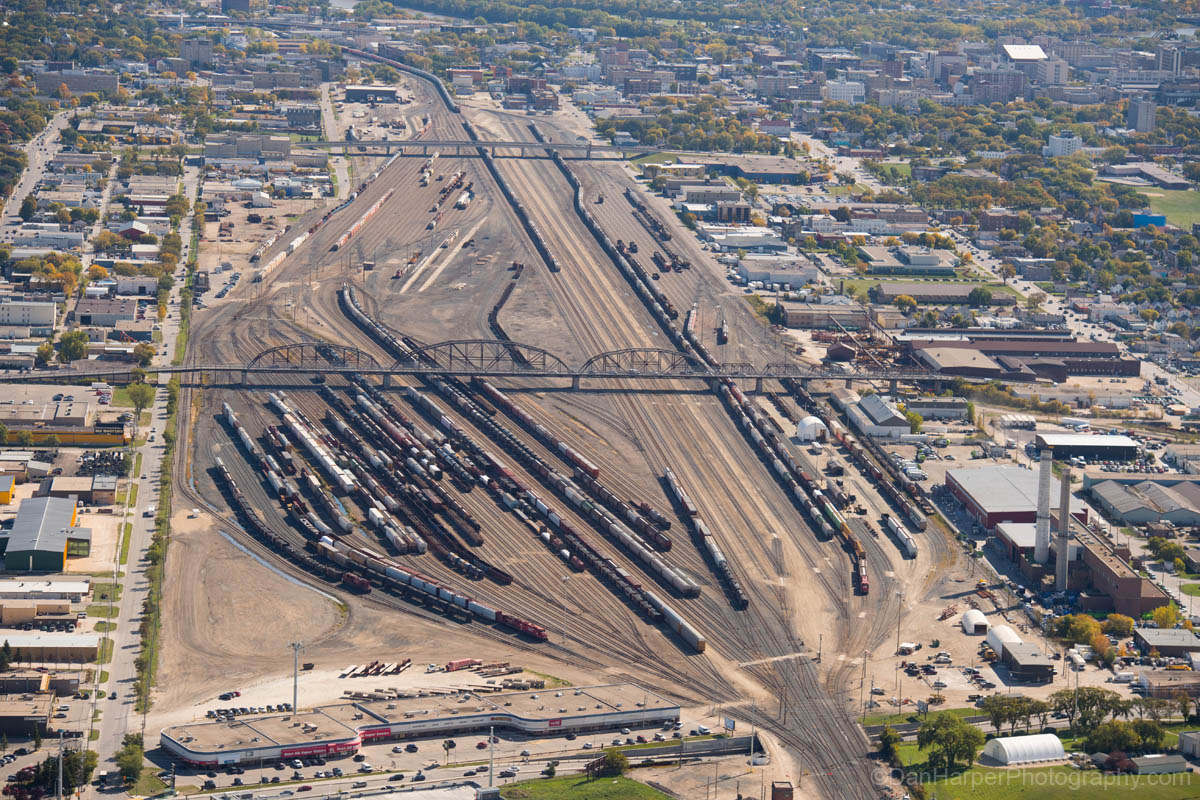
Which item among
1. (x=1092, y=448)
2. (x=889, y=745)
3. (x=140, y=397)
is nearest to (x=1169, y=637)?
(x=889, y=745)

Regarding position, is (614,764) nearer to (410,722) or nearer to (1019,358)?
(410,722)

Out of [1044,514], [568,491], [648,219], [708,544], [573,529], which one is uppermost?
[648,219]

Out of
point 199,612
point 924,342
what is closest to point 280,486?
point 199,612

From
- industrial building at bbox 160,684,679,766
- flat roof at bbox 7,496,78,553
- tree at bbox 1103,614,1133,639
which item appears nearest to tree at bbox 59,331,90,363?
flat roof at bbox 7,496,78,553

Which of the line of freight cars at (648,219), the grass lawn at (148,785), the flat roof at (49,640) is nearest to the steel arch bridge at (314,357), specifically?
the flat roof at (49,640)

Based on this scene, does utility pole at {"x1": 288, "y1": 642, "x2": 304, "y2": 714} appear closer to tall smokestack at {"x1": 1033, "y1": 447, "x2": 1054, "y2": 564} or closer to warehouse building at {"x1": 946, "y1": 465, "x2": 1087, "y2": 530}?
tall smokestack at {"x1": 1033, "y1": 447, "x2": 1054, "y2": 564}

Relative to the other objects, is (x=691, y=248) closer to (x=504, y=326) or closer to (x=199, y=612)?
(x=504, y=326)
